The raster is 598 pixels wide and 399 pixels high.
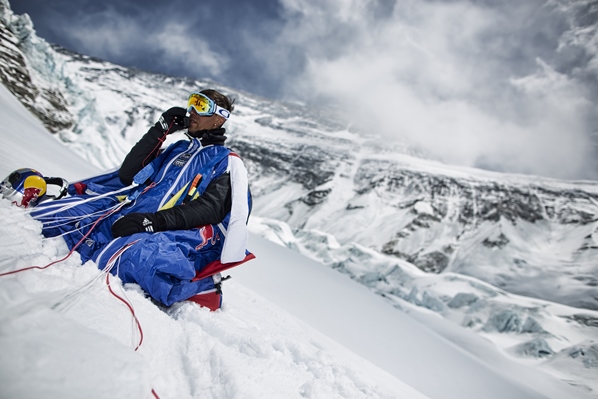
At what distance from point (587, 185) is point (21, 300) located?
3846 inches

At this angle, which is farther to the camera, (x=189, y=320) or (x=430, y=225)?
(x=430, y=225)

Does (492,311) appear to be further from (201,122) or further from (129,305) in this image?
(129,305)

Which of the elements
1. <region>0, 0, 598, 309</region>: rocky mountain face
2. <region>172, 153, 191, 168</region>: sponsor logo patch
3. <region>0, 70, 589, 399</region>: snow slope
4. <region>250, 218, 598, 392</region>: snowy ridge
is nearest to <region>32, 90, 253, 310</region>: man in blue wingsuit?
<region>172, 153, 191, 168</region>: sponsor logo patch

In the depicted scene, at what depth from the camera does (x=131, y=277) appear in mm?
1613

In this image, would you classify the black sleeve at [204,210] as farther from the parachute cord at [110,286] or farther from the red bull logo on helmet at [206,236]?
the parachute cord at [110,286]

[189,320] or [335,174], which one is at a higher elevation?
[335,174]

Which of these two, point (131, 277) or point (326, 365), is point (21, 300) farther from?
point (326, 365)

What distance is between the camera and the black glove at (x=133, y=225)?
153 centimetres

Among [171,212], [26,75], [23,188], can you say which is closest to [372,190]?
Result: [26,75]

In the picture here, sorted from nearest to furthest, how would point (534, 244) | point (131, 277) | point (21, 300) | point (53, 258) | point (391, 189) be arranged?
point (21, 300) < point (53, 258) < point (131, 277) < point (534, 244) < point (391, 189)

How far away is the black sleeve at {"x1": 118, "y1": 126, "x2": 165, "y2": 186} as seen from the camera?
7.11 ft

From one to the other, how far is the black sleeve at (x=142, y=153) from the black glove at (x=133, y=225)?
2.53 feet

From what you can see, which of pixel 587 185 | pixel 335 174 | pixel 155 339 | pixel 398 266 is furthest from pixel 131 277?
pixel 587 185

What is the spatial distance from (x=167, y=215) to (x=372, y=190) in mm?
78158
